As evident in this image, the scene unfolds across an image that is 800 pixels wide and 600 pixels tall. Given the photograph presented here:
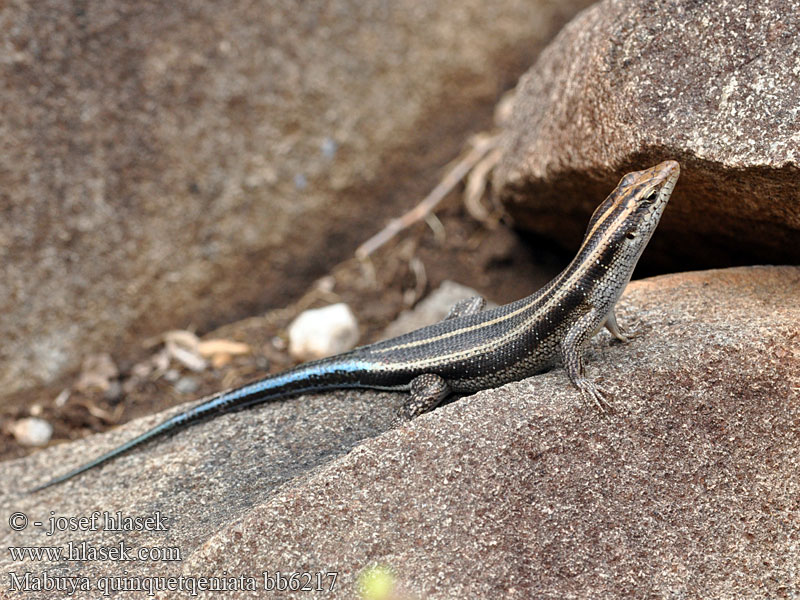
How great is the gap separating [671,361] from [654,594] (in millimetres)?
1152

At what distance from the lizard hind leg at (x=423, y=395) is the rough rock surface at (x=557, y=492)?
0.28 meters

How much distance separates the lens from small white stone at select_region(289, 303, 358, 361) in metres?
5.96

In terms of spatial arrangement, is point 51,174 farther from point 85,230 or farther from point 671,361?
point 671,361

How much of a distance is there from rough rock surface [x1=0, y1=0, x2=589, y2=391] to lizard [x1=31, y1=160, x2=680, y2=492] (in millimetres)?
1679

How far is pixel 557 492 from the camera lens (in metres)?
3.41

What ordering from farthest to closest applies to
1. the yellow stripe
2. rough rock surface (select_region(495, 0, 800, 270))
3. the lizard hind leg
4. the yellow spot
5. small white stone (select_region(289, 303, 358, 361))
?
small white stone (select_region(289, 303, 358, 361)) < the lizard hind leg < the yellow stripe < rough rock surface (select_region(495, 0, 800, 270)) < the yellow spot

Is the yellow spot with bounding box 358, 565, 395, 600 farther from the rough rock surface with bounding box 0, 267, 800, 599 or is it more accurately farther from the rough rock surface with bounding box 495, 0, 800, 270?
the rough rock surface with bounding box 495, 0, 800, 270

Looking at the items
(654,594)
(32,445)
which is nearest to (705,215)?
(654,594)

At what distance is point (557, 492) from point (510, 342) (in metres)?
0.92

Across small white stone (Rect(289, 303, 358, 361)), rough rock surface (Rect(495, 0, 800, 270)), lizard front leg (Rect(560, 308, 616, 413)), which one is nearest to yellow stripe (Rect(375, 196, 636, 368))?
lizard front leg (Rect(560, 308, 616, 413))

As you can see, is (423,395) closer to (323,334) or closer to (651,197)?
(651,197)

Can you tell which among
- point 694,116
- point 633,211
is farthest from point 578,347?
point 694,116

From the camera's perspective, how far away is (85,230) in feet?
18.6

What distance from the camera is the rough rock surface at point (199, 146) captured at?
5.41 m
